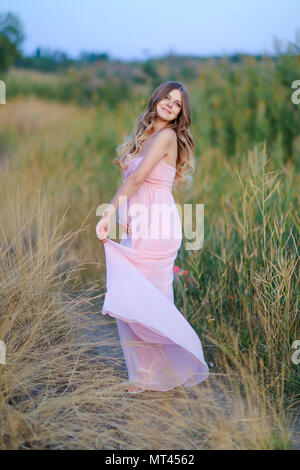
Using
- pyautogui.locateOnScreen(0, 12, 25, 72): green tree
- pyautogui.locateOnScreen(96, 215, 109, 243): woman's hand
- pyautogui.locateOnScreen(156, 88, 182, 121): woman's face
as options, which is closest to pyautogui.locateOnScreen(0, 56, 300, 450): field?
pyautogui.locateOnScreen(96, 215, 109, 243): woman's hand

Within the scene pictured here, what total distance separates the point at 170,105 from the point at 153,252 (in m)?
0.81

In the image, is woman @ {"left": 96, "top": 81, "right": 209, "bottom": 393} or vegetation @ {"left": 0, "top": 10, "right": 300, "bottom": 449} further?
woman @ {"left": 96, "top": 81, "right": 209, "bottom": 393}

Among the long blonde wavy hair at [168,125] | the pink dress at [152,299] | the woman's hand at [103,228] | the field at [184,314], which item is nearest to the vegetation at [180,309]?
the field at [184,314]

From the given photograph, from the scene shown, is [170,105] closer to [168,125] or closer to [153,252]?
[168,125]

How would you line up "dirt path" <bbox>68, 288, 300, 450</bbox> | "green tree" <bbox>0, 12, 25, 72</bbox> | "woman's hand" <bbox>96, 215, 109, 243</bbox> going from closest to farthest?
"woman's hand" <bbox>96, 215, 109, 243</bbox>, "dirt path" <bbox>68, 288, 300, 450</bbox>, "green tree" <bbox>0, 12, 25, 72</bbox>

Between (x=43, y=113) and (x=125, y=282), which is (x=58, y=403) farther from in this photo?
(x=43, y=113)

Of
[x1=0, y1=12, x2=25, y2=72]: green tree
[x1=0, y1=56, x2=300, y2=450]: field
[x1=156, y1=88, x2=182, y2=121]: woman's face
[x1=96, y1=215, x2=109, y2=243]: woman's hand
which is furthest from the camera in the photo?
[x1=0, y1=12, x2=25, y2=72]: green tree

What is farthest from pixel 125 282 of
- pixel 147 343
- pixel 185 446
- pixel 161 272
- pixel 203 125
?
pixel 203 125

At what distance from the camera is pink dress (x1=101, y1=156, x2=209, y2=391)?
97.8 inches

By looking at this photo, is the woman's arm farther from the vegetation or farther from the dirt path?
the dirt path

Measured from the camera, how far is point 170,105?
2701 mm

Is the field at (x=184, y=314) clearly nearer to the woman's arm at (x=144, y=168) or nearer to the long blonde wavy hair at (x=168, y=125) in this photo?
the woman's arm at (x=144, y=168)
